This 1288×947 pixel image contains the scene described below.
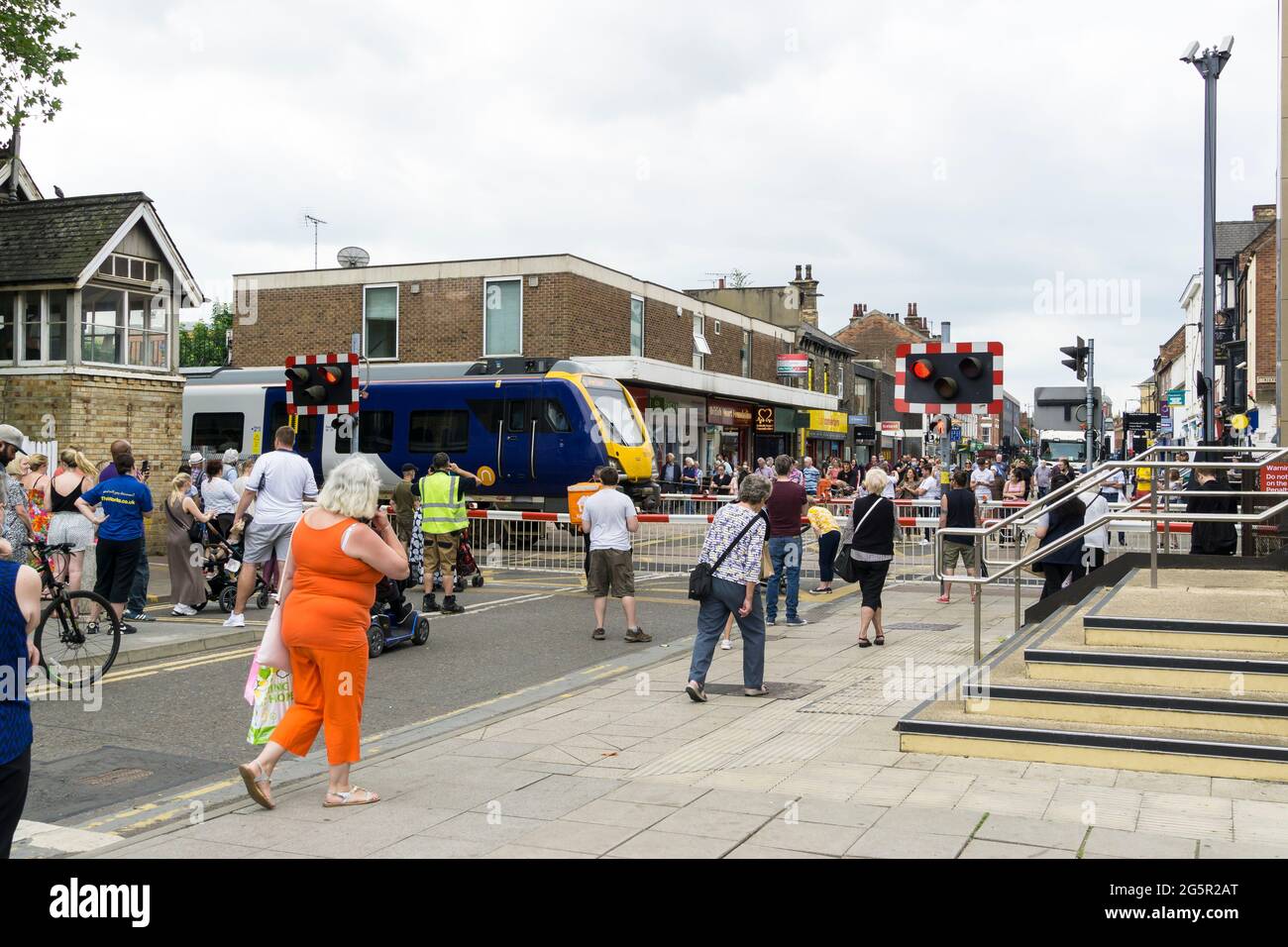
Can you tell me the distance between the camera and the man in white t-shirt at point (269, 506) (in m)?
11.1

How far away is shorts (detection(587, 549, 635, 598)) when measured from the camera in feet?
38.5

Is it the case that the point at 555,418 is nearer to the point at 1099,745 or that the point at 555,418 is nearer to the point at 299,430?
the point at 299,430

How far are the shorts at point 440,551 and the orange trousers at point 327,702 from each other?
784cm

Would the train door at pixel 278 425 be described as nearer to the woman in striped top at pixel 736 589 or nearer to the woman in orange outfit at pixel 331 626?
the woman in striped top at pixel 736 589

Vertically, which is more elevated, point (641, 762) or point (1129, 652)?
point (1129, 652)

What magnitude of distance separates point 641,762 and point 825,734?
1.38 meters

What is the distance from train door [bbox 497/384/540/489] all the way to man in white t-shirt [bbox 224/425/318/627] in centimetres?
1115

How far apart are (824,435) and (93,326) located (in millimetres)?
39364

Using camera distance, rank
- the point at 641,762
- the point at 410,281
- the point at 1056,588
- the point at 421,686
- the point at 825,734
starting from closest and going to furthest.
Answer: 1. the point at 641,762
2. the point at 825,734
3. the point at 421,686
4. the point at 1056,588
5. the point at 410,281

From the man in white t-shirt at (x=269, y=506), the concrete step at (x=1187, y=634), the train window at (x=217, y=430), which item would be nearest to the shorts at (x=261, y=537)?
the man in white t-shirt at (x=269, y=506)

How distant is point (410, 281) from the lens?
35.8m
